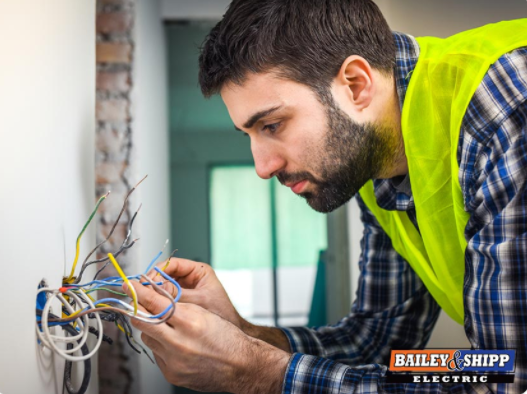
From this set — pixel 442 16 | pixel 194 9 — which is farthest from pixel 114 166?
pixel 442 16

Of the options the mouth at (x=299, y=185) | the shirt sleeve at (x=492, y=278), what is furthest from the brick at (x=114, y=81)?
the shirt sleeve at (x=492, y=278)

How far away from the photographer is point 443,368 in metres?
0.85

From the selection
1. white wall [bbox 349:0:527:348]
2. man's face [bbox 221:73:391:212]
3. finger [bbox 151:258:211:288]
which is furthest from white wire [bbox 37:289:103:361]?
white wall [bbox 349:0:527:348]

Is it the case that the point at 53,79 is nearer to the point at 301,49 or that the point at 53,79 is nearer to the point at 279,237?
the point at 301,49

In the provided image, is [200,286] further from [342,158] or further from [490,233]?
[490,233]

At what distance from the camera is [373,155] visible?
1.00 m

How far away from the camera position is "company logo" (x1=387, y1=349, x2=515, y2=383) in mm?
749

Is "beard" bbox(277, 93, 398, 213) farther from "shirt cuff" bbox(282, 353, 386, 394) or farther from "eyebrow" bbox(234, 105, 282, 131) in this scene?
"shirt cuff" bbox(282, 353, 386, 394)

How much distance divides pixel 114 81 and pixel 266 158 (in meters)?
0.78

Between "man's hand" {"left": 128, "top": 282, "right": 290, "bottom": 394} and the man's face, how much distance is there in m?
0.32

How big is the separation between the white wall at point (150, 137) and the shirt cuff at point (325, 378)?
2.47 feet

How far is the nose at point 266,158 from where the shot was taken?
96cm

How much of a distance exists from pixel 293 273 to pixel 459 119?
459cm

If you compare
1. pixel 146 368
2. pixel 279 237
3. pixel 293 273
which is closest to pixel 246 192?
pixel 279 237
